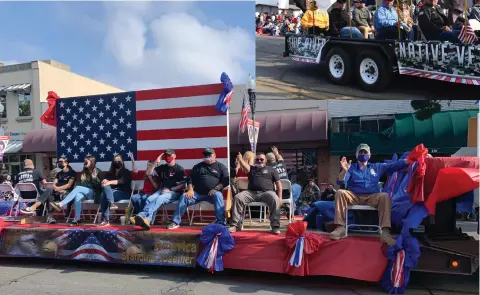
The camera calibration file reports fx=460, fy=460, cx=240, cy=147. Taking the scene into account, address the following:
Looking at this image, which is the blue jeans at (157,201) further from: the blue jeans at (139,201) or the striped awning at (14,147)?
the striped awning at (14,147)

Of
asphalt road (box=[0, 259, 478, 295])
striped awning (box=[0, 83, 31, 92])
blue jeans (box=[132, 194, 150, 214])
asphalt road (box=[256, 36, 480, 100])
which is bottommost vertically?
asphalt road (box=[0, 259, 478, 295])

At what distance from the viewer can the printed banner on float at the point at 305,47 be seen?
10.8m

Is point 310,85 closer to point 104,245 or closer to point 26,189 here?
point 104,245

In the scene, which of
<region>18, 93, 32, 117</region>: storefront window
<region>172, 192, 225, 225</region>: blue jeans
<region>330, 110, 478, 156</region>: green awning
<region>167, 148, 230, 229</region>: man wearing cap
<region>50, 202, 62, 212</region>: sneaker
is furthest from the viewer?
<region>18, 93, 32, 117</region>: storefront window

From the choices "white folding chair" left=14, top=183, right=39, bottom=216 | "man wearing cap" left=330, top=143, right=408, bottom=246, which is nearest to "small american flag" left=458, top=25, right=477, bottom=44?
"man wearing cap" left=330, top=143, right=408, bottom=246

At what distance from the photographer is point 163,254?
6.39 m

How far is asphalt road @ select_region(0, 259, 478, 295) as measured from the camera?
18.5 ft

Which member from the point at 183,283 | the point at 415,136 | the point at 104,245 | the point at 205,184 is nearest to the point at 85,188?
the point at 104,245

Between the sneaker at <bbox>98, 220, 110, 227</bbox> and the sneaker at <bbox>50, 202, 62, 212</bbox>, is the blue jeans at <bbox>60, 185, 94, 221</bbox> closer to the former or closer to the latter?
the sneaker at <bbox>50, 202, 62, 212</bbox>

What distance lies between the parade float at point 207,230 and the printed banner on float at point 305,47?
437cm

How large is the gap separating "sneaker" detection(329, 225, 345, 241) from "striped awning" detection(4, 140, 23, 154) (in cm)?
2360

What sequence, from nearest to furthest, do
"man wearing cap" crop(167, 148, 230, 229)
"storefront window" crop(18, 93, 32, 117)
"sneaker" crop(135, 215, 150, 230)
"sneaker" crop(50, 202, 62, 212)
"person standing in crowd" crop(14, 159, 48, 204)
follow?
"sneaker" crop(135, 215, 150, 230) → "man wearing cap" crop(167, 148, 230, 229) → "sneaker" crop(50, 202, 62, 212) → "person standing in crowd" crop(14, 159, 48, 204) → "storefront window" crop(18, 93, 32, 117)

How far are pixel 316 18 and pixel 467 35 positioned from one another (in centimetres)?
322

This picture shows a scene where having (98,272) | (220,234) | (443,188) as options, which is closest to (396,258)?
(443,188)
